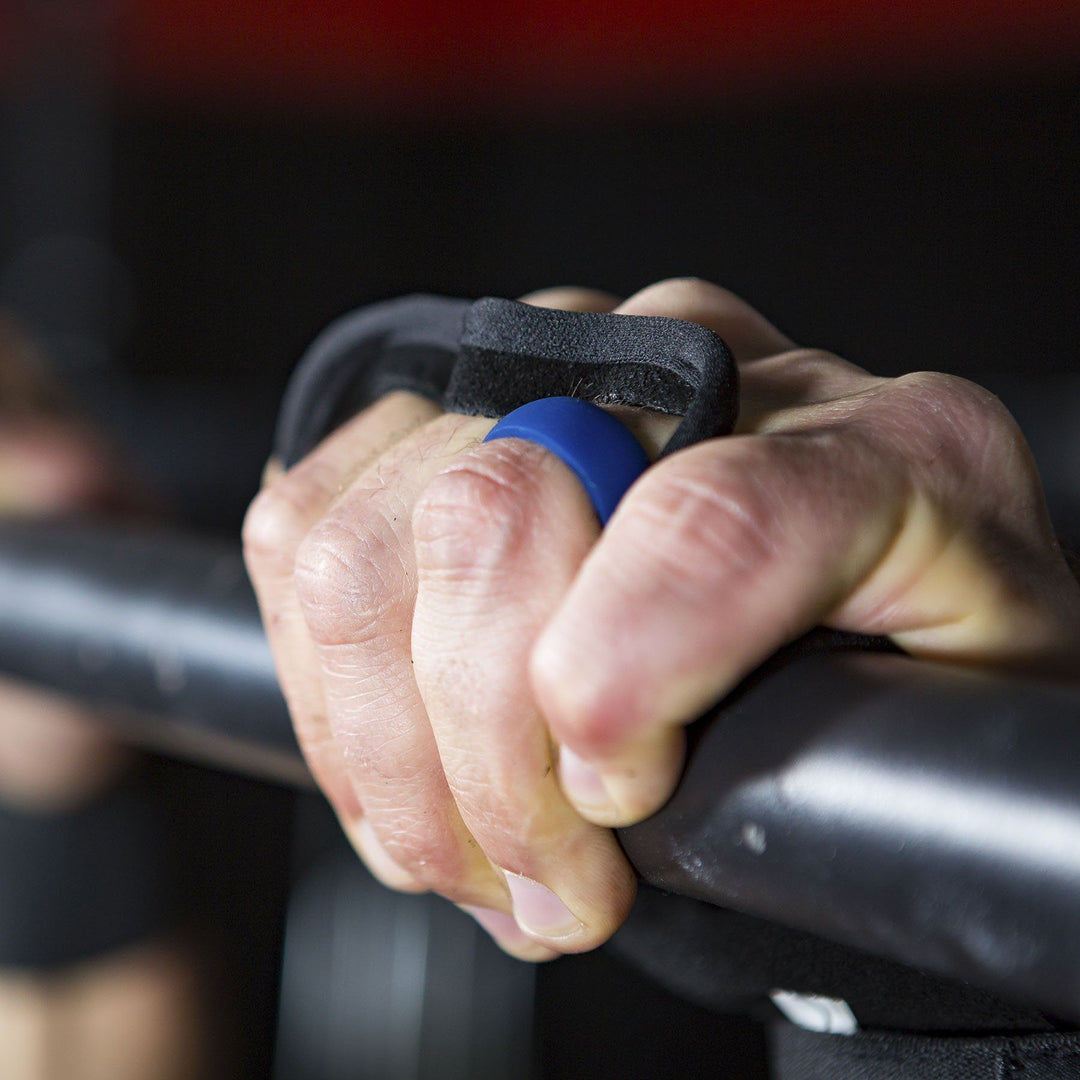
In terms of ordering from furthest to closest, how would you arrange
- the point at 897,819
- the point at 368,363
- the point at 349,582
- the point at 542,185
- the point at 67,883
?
the point at 542,185 < the point at 67,883 < the point at 368,363 < the point at 349,582 < the point at 897,819

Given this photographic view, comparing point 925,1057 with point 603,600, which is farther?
point 925,1057

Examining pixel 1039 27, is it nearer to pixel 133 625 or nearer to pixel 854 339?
pixel 854 339

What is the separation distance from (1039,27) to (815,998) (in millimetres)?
2694

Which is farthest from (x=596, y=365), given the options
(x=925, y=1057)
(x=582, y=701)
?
(x=925, y=1057)

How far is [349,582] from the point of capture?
0.97 ft

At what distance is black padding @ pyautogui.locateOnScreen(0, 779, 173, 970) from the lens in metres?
1.02

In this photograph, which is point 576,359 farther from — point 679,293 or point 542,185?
point 542,185

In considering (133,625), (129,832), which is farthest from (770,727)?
(129,832)

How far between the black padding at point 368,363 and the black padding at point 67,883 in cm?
74

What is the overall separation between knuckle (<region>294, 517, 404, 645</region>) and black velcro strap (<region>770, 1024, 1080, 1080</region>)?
0.71ft

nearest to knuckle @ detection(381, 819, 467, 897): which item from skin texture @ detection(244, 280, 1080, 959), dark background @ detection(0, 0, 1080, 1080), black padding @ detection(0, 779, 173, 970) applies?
skin texture @ detection(244, 280, 1080, 959)

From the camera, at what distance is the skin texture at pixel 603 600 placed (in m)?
0.21

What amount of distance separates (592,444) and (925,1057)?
0.23 m

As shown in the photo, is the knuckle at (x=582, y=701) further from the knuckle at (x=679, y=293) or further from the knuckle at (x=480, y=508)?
the knuckle at (x=679, y=293)
